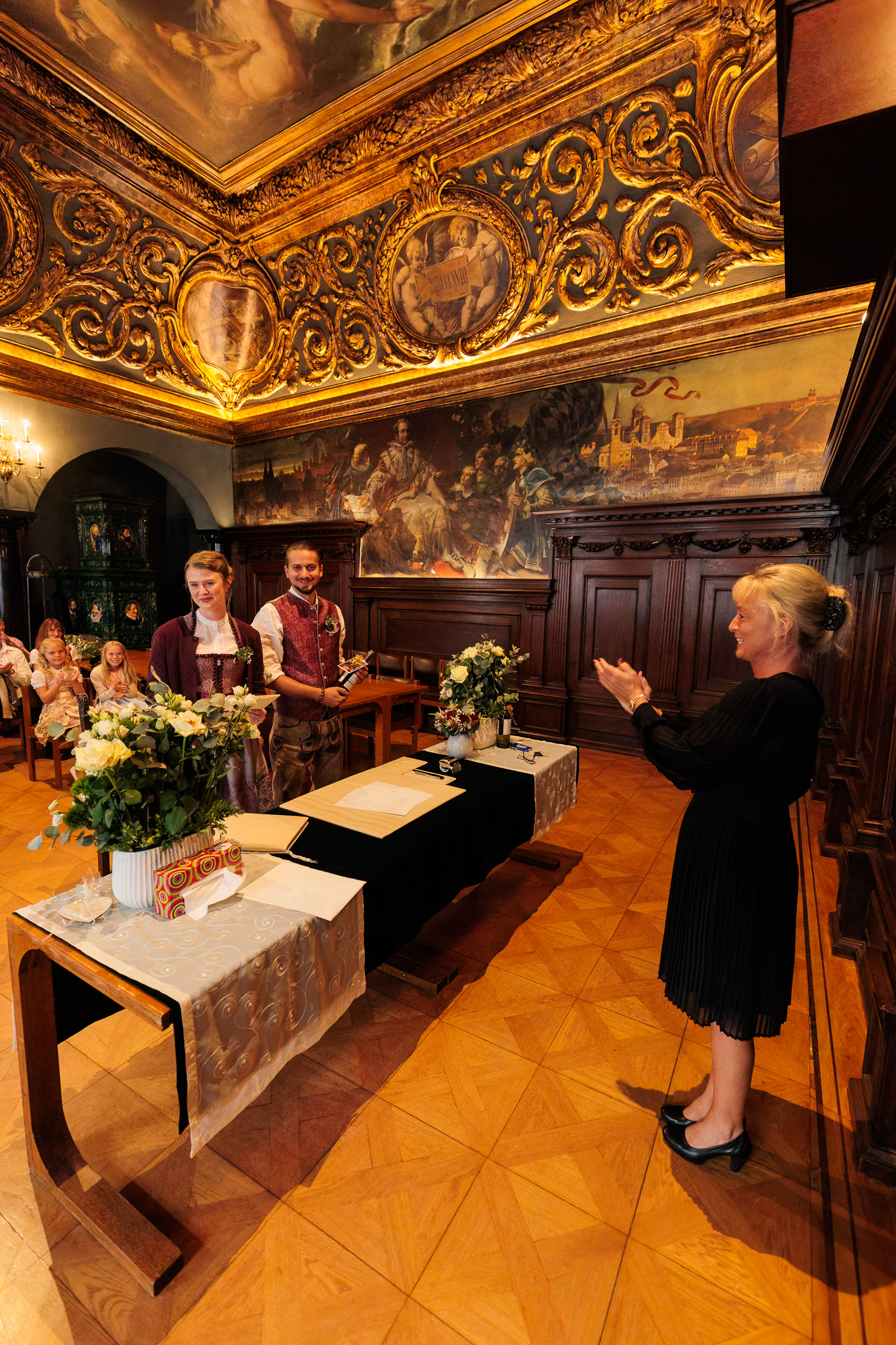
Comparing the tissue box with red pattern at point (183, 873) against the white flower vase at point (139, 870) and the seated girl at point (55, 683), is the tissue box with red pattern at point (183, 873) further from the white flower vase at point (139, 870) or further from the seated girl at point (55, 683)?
the seated girl at point (55, 683)

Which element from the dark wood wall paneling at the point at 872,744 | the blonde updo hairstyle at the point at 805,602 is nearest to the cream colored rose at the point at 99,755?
the blonde updo hairstyle at the point at 805,602

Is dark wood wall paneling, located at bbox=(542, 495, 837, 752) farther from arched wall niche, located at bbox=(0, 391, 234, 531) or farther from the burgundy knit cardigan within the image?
arched wall niche, located at bbox=(0, 391, 234, 531)

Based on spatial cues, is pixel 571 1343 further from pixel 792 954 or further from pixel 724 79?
pixel 724 79

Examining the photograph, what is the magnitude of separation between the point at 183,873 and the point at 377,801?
119cm

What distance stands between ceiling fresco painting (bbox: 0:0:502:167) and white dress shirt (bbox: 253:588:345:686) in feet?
17.4

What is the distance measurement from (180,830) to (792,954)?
1942 mm

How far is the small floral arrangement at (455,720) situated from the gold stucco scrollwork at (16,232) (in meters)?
7.74

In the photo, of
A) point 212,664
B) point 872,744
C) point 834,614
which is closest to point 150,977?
point 212,664

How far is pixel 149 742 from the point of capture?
170 cm

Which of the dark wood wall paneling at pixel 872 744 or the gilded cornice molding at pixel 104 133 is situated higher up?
the gilded cornice molding at pixel 104 133

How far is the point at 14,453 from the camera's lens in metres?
7.82

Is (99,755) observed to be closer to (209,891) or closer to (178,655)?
(209,891)

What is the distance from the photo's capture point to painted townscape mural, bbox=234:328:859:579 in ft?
20.8

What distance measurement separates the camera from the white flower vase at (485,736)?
3.80 metres
